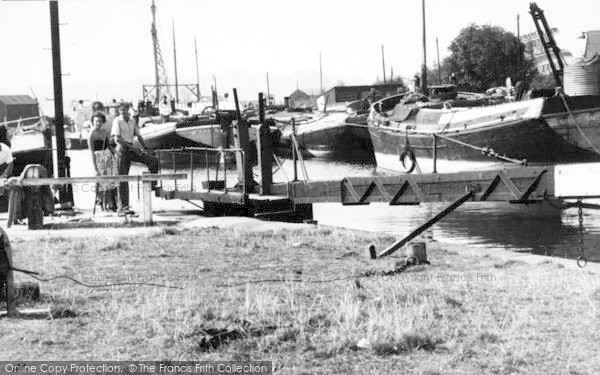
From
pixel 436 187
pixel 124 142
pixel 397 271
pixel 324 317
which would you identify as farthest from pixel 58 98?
pixel 324 317

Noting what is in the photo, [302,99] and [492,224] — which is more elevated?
[302,99]

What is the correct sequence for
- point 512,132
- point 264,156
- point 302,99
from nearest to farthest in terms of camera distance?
1. point 264,156
2. point 512,132
3. point 302,99

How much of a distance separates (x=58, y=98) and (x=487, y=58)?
2458 inches

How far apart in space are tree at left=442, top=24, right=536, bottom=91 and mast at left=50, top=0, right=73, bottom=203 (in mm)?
60609

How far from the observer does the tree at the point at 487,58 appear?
75000mm

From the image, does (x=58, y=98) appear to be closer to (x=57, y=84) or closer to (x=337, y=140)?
(x=57, y=84)

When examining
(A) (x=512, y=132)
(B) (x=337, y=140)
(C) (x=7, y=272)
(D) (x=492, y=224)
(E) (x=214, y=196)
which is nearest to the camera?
(C) (x=7, y=272)

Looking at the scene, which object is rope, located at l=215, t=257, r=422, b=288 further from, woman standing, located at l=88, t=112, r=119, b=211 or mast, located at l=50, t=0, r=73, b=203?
mast, located at l=50, t=0, r=73, b=203

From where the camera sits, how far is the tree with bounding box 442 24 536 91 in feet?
246

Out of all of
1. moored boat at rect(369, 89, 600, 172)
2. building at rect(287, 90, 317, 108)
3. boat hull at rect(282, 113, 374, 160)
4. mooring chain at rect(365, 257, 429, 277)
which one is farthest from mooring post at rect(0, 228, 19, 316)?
building at rect(287, 90, 317, 108)

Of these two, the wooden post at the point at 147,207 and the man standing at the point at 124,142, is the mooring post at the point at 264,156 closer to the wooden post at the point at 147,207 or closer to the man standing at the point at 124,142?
the man standing at the point at 124,142

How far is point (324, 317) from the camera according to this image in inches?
239

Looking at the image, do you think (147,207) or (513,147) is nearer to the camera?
(147,207)

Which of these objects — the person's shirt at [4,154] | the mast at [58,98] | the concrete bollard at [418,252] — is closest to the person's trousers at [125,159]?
the mast at [58,98]
